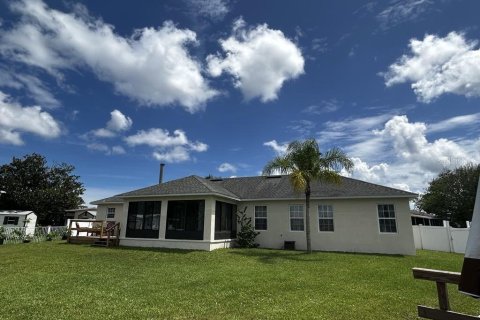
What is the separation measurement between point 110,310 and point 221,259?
8007 mm

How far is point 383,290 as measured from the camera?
8.47 meters

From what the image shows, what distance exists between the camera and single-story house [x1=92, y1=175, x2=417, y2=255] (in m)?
17.6

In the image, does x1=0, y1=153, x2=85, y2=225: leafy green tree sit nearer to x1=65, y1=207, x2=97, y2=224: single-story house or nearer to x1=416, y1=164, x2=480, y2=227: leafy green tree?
x1=65, y1=207, x2=97, y2=224: single-story house

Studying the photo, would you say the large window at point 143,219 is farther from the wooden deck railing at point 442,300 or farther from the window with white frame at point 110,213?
the wooden deck railing at point 442,300

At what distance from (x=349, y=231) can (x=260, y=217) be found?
5.59 m

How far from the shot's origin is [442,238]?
2025cm

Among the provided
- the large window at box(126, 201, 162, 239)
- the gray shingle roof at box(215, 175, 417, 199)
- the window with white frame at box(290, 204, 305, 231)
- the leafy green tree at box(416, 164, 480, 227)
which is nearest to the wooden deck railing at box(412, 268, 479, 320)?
the gray shingle roof at box(215, 175, 417, 199)

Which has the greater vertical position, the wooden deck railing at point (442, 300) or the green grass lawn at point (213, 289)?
the wooden deck railing at point (442, 300)

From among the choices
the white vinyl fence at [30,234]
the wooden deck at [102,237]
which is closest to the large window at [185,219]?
the wooden deck at [102,237]

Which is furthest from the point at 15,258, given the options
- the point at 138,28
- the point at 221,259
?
the point at 138,28

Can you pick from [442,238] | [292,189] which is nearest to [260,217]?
[292,189]

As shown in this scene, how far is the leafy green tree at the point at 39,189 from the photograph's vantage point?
4041cm

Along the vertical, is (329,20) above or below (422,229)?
above

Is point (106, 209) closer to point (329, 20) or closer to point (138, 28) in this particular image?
point (138, 28)
